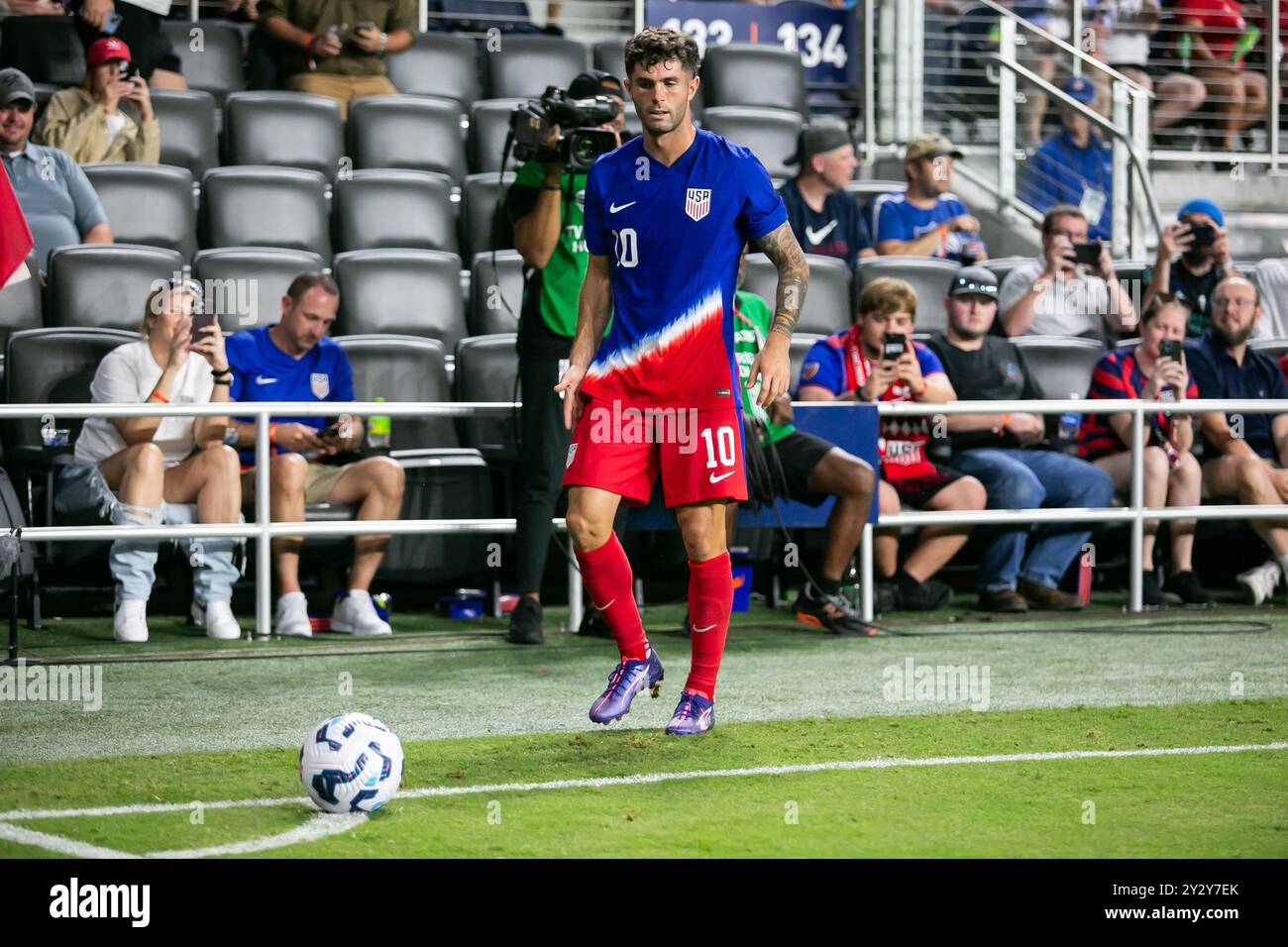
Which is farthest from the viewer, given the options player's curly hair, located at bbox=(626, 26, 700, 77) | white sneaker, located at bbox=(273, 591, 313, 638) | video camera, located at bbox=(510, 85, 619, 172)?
white sneaker, located at bbox=(273, 591, 313, 638)

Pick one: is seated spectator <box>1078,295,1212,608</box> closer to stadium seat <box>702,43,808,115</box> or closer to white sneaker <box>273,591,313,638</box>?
stadium seat <box>702,43,808,115</box>

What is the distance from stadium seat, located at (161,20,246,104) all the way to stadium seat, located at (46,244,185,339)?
2.62 metres

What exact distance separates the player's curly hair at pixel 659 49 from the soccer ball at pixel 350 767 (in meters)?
2.06

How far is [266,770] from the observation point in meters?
4.67

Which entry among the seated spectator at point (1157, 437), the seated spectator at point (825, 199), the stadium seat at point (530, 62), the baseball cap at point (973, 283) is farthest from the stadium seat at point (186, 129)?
the seated spectator at point (1157, 437)

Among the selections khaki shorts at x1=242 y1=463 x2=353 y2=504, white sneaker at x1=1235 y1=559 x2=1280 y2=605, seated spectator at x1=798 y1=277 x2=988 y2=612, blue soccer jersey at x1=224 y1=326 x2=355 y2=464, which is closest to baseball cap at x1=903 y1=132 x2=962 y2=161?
seated spectator at x1=798 y1=277 x2=988 y2=612

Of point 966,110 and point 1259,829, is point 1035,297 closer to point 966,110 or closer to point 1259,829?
point 966,110

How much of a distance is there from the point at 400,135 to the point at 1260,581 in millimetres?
5506

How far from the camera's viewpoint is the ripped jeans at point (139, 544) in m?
7.41

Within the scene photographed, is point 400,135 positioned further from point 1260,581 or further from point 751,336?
point 1260,581

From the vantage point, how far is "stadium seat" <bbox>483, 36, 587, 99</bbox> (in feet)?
36.4

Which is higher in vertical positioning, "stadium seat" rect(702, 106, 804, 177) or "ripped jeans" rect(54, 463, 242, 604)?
"stadium seat" rect(702, 106, 804, 177)

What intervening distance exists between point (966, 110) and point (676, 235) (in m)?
7.75

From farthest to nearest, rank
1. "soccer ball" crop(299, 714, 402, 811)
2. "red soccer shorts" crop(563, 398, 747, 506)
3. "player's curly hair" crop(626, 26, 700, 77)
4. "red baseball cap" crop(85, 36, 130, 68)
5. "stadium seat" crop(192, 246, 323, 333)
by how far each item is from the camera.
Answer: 1. "red baseball cap" crop(85, 36, 130, 68)
2. "stadium seat" crop(192, 246, 323, 333)
3. "red soccer shorts" crop(563, 398, 747, 506)
4. "player's curly hair" crop(626, 26, 700, 77)
5. "soccer ball" crop(299, 714, 402, 811)
